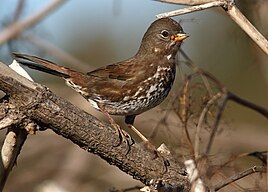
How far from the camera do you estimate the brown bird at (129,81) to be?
3.85m

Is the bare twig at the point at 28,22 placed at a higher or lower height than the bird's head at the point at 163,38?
lower

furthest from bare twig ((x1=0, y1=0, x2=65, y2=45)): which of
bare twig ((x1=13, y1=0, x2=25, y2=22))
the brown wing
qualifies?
the brown wing

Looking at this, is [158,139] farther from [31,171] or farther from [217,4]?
[31,171]

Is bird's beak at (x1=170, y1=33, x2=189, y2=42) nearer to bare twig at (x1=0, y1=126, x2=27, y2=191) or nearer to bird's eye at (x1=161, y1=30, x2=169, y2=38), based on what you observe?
bird's eye at (x1=161, y1=30, x2=169, y2=38)

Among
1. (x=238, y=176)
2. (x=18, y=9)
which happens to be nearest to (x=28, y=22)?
(x=18, y=9)

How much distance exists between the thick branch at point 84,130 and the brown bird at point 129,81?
0.65 metres

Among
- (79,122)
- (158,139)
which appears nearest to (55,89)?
(158,139)

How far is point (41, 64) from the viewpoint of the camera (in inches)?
149

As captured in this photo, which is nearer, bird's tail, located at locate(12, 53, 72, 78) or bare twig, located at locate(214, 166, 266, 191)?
bare twig, located at locate(214, 166, 266, 191)

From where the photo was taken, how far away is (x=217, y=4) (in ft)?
9.79

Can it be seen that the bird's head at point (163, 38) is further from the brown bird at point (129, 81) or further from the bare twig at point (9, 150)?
the bare twig at point (9, 150)

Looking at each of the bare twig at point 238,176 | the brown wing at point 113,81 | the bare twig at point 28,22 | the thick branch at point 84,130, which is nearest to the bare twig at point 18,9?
the bare twig at point 28,22

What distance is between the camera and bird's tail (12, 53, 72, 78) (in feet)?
11.5

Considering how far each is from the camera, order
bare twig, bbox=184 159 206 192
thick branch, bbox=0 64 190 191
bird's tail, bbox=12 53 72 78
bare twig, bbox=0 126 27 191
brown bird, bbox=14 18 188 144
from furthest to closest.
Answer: brown bird, bbox=14 18 188 144 → bird's tail, bbox=12 53 72 78 → bare twig, bbox=184 159 206 192 → bare twig, bbox=0 126 27 191 → thick branch, bbox=0 64 190 191
